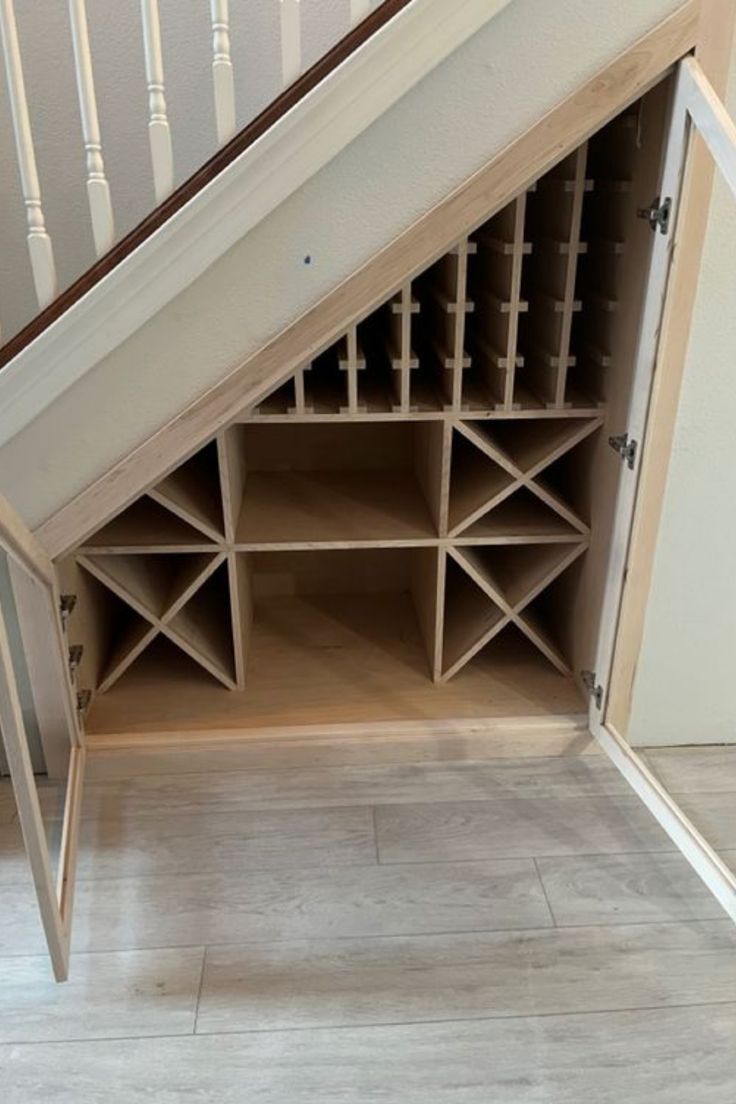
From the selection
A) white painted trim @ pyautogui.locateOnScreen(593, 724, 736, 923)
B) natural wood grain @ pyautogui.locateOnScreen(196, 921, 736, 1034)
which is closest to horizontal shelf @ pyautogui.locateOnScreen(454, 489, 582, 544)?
white painted trim @ pyautogui.locateOnScreen(593, 724, 736, 923)

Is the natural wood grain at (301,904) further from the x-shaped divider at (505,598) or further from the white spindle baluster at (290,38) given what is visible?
the white spindle baluster at (290,38)

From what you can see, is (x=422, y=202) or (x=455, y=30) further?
(x=422, y=202)

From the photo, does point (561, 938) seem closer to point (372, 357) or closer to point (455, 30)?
point (372, 357)

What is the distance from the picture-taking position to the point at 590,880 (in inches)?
57.0

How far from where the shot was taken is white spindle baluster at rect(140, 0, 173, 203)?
1.10 m

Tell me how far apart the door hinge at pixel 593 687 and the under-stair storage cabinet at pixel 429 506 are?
0.18 ft

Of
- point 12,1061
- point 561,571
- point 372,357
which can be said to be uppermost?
point 372,357

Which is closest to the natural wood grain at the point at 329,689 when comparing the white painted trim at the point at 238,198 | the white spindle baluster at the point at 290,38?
the white painted trim at the point at 238,198

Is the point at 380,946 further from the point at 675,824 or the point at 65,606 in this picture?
the point at 65,606

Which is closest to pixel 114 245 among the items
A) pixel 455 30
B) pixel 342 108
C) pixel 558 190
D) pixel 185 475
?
pixel 342 108

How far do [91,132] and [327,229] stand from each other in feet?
1.13

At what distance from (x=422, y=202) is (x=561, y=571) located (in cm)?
85

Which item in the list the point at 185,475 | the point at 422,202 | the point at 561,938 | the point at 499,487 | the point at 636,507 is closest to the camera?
the point at 422,202

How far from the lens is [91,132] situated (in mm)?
1153
